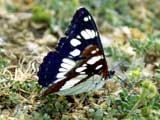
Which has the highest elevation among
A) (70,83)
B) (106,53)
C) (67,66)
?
(106,53)

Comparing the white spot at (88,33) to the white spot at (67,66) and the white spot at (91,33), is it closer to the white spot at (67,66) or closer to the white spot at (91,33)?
the white spot at (91,33)

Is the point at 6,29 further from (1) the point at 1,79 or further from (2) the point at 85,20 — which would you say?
(2) the point at 85,20

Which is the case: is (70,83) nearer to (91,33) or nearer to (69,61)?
(69,61)

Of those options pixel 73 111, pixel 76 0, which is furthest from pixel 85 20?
pixel 76 0

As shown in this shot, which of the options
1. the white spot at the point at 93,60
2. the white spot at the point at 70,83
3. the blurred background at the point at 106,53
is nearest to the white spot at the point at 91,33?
the white spot at the point at 93,60

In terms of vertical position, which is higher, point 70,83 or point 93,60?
point 93,60

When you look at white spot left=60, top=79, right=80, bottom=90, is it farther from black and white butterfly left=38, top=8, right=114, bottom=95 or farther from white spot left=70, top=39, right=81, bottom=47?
white spot left=70, top=39, right=81, bottom=47

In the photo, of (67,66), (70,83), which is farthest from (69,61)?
(70,83)
